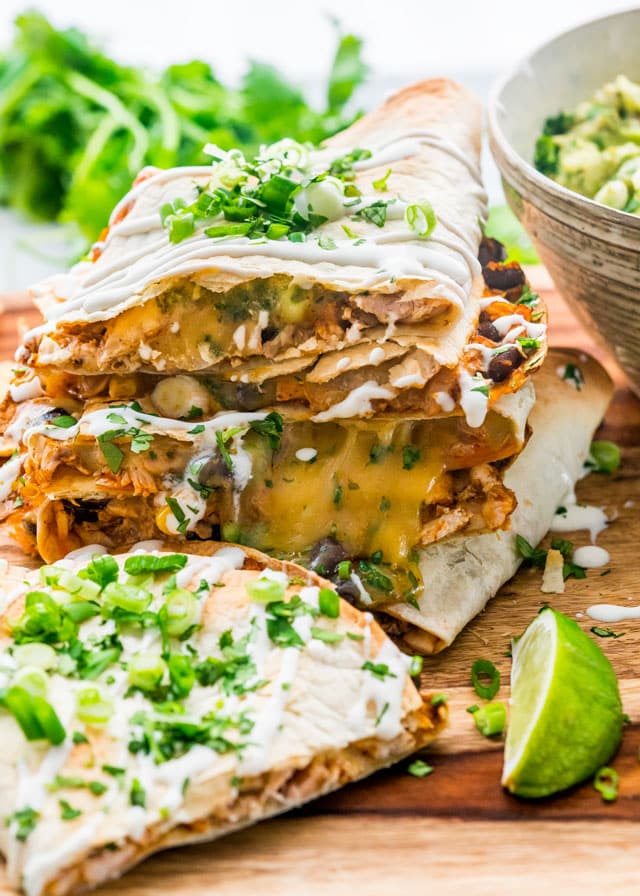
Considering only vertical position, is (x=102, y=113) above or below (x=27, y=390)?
below

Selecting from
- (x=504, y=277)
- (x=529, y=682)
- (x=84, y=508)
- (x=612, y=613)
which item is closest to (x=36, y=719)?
(x=84, y=508)

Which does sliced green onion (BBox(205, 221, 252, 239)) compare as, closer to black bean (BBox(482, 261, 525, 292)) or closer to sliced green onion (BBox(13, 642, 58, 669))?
black bean (BBox(482, 261, 525, 292))

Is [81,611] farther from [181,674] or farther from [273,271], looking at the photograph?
[273,271]

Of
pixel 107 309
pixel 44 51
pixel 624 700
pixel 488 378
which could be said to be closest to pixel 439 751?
pixel 624 700

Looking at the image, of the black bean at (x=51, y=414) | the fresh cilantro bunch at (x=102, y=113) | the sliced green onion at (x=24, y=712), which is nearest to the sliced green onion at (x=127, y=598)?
the sliced green onion at (x=24, y=712)

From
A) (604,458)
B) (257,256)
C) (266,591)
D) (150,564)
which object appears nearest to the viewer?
(266,591)

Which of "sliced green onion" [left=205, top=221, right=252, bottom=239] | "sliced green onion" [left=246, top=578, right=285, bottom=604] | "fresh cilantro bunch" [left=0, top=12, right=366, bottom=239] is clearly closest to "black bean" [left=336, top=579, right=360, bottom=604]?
"sliced green onion" [left=246, top=578, right=285, bottom=604]

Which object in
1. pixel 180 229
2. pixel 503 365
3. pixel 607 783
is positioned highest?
pixel 180 229
